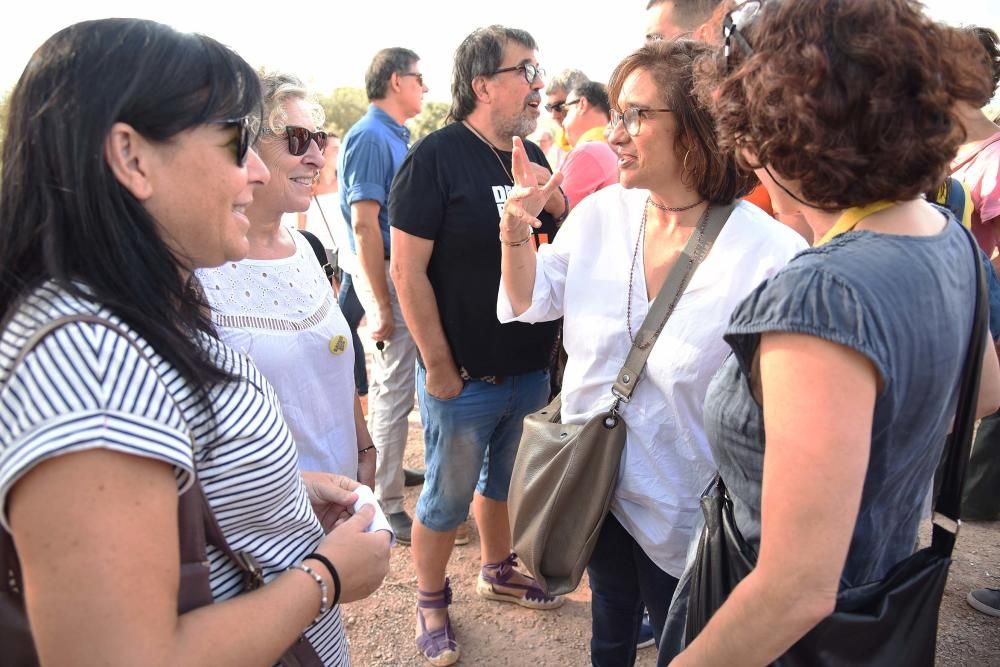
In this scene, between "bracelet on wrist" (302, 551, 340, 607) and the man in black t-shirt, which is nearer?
"bracelet on wrist" (302, 551, 340, 607)

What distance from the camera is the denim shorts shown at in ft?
9.01

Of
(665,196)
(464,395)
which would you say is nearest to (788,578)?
(665,196)

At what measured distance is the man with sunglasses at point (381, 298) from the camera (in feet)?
12.3

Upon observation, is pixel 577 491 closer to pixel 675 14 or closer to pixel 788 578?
pixel 788 578

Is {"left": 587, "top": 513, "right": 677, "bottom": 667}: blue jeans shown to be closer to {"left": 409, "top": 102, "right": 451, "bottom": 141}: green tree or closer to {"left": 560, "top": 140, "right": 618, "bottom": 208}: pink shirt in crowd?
{"left": 560, "top": 140, "right": 618, "bottom": 208}: pink shirt in crowd

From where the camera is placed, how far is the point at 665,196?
2.04 metres

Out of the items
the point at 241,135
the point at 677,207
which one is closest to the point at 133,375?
the point at 241,135

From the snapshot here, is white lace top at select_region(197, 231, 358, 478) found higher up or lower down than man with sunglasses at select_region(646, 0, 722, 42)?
lower down

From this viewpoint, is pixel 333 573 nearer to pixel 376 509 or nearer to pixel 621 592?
pixel 376 509

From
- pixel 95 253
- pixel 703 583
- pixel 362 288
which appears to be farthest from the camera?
pixel 362 288

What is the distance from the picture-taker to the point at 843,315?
102 centimetres

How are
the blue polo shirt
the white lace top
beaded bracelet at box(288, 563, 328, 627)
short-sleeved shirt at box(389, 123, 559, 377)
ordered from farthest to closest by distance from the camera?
1. the blue polo shirt
2. short-sleeved shirt at box(389, 123, 559, 377)
3. the white lace top
4. beaded bracelet at box(288, 563, 328, 627)

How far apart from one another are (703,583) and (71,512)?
3.61 ft

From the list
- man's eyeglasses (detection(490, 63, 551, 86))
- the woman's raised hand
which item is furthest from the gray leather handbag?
man's eyeglasses (detection(490, 63, 551, 86))
